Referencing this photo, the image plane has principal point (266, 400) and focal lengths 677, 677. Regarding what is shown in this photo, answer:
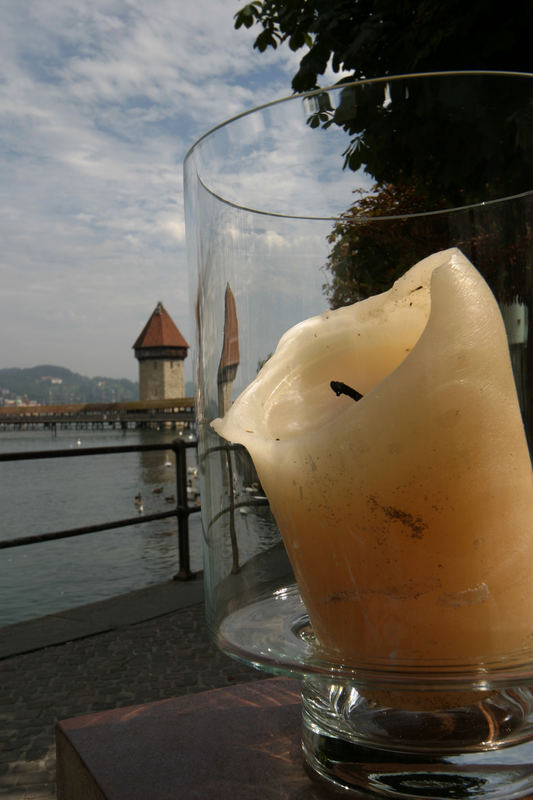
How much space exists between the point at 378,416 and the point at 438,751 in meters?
0.22

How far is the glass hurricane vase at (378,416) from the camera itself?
15.0 inches

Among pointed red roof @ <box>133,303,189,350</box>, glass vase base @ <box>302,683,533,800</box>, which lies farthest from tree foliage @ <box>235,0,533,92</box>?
pointed red roof @ <box>133,303,189,350</box>

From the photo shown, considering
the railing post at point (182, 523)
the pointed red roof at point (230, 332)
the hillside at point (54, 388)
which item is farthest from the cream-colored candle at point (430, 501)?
the hillside at point (54, 388)

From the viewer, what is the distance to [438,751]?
0.43 metres

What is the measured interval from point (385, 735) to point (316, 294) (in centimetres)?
30

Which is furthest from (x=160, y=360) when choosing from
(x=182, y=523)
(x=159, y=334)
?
(x=182, y=523)

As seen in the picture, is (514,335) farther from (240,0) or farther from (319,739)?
(240,0)

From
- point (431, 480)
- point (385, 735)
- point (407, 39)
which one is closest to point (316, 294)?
point (431, 480)

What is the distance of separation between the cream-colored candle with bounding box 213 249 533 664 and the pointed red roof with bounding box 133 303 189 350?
58493 millimetres

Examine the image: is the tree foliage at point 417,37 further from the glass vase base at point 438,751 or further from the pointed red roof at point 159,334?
the pointed red roof at point 159,334

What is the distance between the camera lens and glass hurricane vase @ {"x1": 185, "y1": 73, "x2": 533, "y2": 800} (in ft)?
1.25

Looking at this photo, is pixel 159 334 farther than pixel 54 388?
No

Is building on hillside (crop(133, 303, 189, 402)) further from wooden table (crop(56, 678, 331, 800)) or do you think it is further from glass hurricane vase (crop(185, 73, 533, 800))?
glass hurricane vase (crop(185, 73, 533, 800))

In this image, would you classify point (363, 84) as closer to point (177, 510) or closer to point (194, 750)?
point (194, 750)
